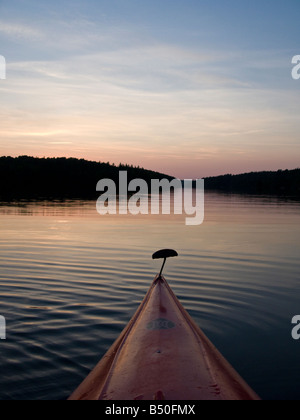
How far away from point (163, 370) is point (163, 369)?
0.8 inches

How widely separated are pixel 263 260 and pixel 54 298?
7200mm

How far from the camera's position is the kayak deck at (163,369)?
10.1ft

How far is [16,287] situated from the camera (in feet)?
29.0

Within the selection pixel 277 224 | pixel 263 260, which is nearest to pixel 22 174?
pixel 277 224

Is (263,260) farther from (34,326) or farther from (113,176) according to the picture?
(113,176)

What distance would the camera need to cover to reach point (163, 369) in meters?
3.41
